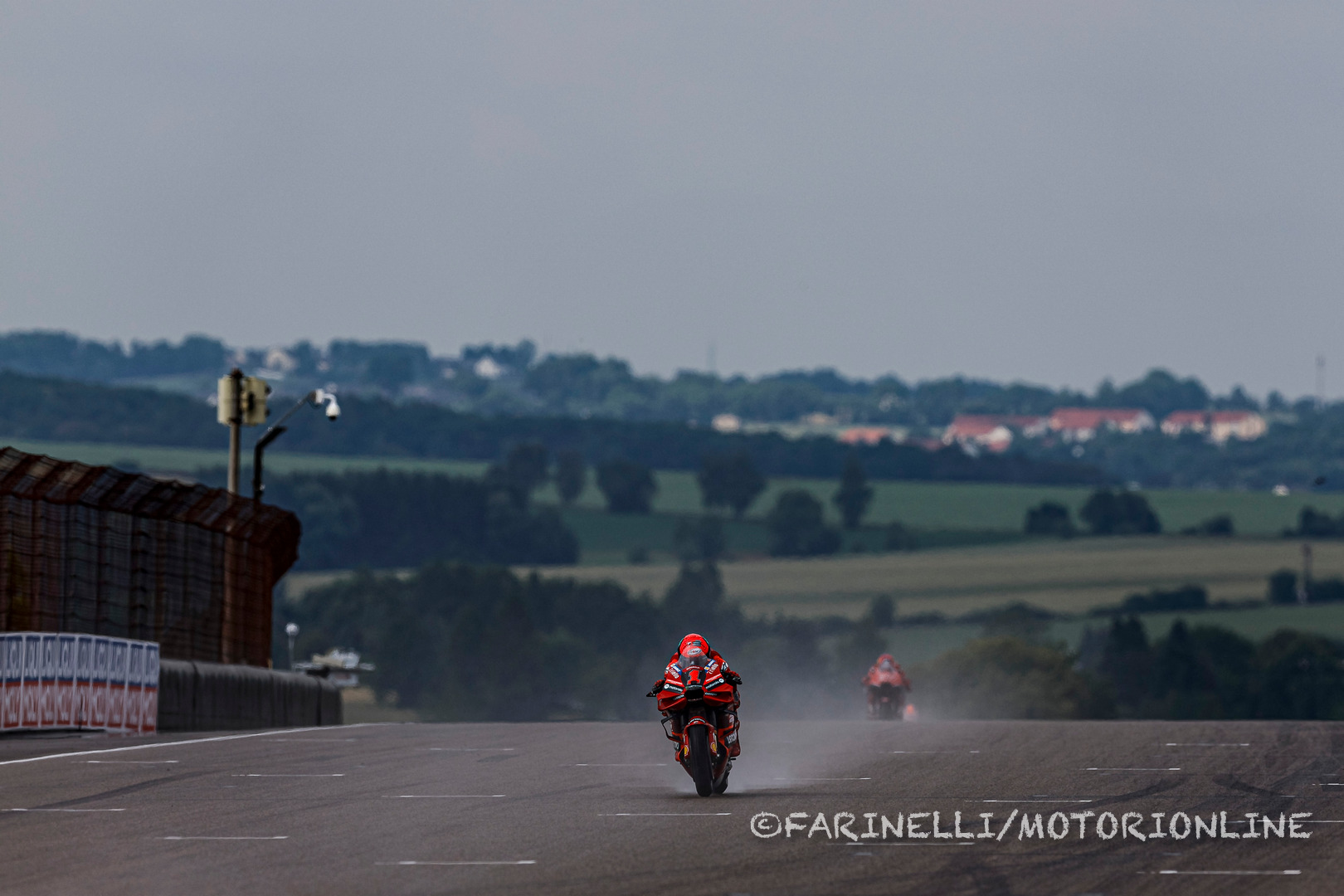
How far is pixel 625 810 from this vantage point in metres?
15.7

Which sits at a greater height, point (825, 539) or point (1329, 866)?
point (825, 539)

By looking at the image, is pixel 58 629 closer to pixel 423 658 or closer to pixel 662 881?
pixel 662 881

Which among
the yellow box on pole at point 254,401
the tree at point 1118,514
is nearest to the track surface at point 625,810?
the yellow box on pole at point 254,401

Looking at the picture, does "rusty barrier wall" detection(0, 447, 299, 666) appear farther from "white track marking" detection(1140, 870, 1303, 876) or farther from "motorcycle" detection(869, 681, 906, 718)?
"white track marking" detection(1140, 870, 1303, 876)

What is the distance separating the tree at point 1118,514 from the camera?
178m

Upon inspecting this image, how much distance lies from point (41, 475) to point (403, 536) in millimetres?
162394

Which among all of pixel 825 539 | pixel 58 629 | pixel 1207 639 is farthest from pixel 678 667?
pixel 825 539

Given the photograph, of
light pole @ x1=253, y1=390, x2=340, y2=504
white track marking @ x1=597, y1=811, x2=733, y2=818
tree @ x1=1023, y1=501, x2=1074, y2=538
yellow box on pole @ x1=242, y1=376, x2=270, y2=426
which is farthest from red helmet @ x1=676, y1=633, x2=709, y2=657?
tree @ x1=1023, y1=501, x2=1074, y2=538

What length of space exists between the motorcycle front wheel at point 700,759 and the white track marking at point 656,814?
1089mm

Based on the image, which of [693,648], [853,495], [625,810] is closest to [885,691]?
[693,648]

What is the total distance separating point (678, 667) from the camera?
16.8m

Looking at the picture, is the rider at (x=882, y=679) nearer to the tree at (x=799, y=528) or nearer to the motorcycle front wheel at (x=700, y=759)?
the motorcycle front wheel at (x=700, y=759)

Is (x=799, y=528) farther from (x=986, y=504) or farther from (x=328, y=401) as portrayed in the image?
(x=328, y=401)

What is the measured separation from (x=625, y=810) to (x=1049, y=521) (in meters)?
166
